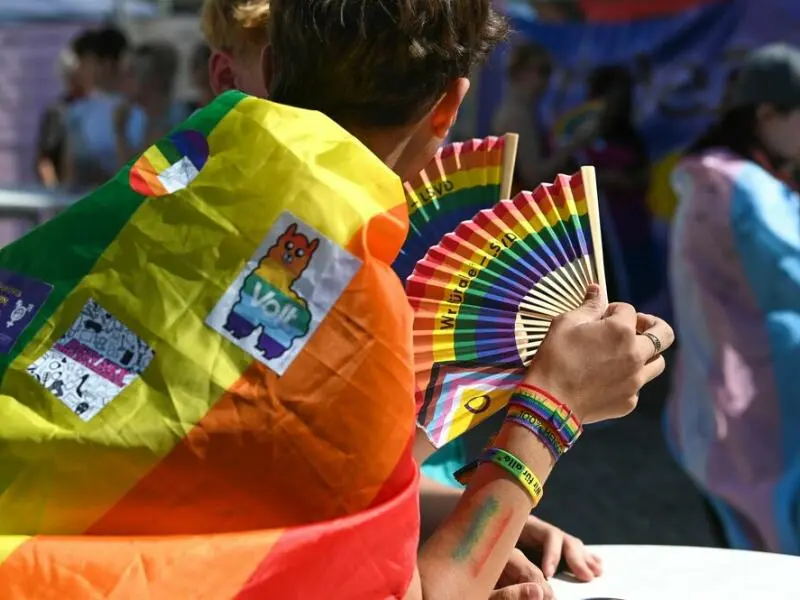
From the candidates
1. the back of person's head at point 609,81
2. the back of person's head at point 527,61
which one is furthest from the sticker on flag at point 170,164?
the back of person's head at point 527,61

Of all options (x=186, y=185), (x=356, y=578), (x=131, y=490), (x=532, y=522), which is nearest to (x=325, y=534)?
(x=356, y=578)

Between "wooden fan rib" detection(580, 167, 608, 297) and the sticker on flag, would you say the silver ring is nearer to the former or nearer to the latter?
"wooden fan rib" detection(580, 167, 608, 297)

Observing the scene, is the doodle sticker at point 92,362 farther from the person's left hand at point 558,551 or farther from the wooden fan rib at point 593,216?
the person's left hand at point 558,551

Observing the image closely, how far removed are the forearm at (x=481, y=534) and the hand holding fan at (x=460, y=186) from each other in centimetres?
52

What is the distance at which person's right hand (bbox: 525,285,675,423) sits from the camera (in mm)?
1095

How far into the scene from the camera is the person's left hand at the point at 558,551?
4.87 ft

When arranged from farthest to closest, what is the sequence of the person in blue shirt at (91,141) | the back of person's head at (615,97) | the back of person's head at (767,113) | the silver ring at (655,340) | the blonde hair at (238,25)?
1. the person in blue shirt at (91,141)
2. the back of person's head at (615,97)
3. the back of person's head at (767,113)
4. the blonde hair at (238,25)
5. the silver ring at (655,340)

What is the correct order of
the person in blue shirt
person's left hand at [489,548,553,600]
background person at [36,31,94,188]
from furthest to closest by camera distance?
background person at [36,31,94,188]
the person in blue shirt
person's left hand at [489,548,553,600]

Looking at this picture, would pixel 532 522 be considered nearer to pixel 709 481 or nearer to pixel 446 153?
pixel 446 153

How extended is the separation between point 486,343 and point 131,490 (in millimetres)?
467

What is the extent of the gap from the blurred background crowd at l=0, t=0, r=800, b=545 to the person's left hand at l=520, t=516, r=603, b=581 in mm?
2864

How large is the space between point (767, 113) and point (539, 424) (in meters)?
2.36

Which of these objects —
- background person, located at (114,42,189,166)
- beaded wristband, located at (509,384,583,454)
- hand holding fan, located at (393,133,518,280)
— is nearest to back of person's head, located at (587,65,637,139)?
background person, located at (114,42,189,166)

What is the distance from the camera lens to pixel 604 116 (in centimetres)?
562
